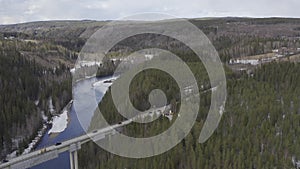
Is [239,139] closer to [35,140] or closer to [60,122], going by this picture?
[35,140]

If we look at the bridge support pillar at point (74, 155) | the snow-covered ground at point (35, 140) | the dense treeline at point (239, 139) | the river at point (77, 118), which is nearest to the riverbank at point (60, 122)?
the river at point (77, 118)

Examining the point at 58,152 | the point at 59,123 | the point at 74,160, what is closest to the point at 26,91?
the point at 59,123

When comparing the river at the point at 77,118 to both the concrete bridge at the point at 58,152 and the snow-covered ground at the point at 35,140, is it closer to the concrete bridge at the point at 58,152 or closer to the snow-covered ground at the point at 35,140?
the snow-covered ground at the point at 35,140

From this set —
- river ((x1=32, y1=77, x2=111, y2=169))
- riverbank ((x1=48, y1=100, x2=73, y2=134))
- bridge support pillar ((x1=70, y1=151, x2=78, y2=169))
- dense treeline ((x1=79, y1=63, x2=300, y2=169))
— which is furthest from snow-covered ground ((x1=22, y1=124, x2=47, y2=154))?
dense treeline ((x1=79, y1=63, x2=300, y2=169))

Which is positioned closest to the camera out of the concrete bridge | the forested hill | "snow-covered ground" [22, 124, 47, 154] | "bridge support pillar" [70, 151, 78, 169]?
the concrete bridge

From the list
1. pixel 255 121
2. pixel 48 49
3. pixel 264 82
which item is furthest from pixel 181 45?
pixel 255 121

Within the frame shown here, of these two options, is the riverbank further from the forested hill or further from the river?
the forested hill

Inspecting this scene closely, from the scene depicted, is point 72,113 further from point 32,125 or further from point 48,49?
point 48,49
